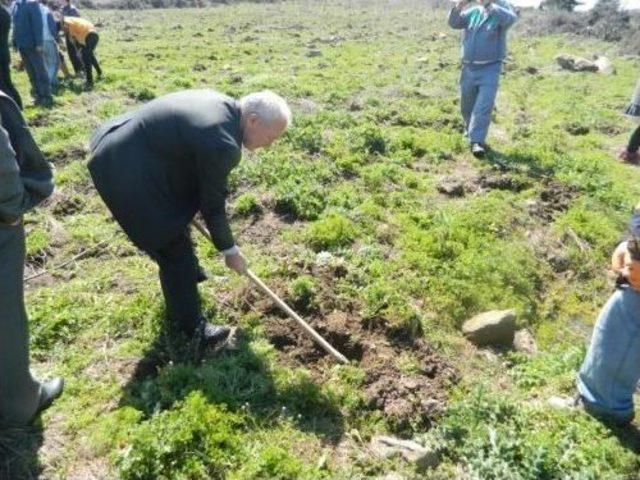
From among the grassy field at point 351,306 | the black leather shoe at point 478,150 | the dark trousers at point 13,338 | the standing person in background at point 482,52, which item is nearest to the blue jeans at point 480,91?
the standing person in background at point 482,52

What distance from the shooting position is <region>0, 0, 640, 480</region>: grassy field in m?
4.11

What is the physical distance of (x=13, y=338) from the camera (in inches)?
148

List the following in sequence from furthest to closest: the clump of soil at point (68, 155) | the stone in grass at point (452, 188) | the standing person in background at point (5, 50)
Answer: the standing person in background at point (5, 50) → the clump of soil at point (68, 155) → the stone in grass at point (452, 188)

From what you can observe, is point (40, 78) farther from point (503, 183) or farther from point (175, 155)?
point (175, 155)

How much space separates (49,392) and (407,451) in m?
2.58

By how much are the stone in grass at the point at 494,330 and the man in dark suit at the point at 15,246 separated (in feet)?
12.2

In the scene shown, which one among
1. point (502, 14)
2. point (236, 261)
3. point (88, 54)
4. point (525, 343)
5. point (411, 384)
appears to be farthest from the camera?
point (88, 54)

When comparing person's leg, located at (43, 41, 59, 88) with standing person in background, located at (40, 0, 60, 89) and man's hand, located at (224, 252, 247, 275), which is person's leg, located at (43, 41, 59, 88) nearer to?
standing person in background, located at (40, 0, 60, 89)

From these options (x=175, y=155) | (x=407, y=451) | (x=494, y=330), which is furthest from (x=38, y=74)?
(x=407, y=451)

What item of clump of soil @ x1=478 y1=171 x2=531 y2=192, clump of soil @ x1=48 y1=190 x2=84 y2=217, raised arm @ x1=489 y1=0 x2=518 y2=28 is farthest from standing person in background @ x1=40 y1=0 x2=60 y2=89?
clump of soil @ x1=478 y1=171 x2=531 y2=192

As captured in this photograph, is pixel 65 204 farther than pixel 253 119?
Yes

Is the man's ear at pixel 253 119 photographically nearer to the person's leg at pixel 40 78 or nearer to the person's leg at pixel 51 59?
the person's leg at pixel 40 78

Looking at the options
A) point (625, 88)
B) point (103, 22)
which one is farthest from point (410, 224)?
point (103, 22)

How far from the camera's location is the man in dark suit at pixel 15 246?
11.1 ft
